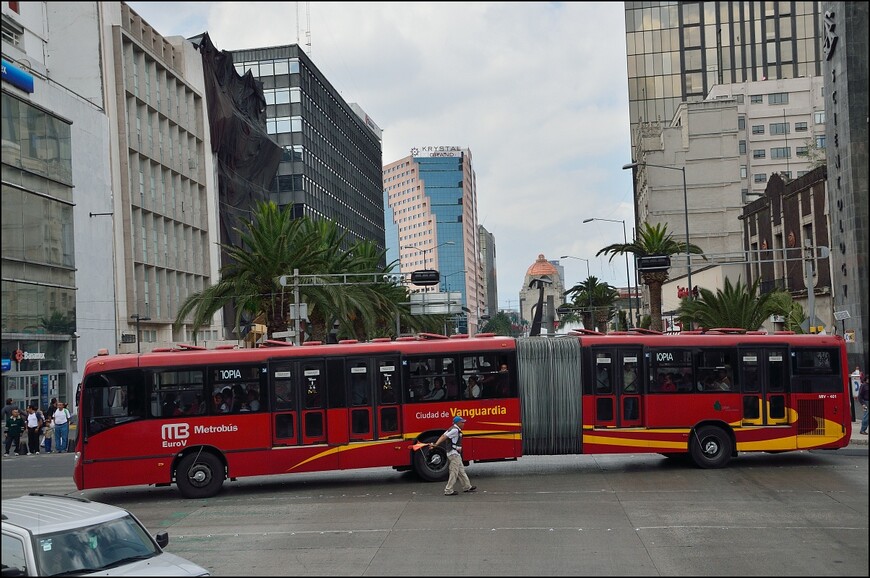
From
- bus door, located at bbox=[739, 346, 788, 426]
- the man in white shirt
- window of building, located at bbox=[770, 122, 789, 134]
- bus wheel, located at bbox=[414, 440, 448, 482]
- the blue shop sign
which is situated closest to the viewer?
the blue shop sign

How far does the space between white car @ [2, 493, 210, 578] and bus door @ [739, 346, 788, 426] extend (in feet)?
49.4

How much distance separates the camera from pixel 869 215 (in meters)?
6.62

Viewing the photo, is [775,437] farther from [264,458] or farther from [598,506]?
[264,458]

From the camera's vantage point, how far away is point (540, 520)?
52.4 ft

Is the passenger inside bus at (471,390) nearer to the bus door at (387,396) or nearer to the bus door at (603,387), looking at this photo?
the bus door at (387,396)

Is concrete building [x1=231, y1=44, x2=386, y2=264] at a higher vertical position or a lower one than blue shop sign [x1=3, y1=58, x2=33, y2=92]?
higher

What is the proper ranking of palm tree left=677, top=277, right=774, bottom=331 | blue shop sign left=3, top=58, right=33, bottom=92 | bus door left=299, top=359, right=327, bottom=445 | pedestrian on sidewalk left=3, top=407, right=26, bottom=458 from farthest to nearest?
palm tree left=677, top=277, right=774, bottom=331 → pedestrian on sidewalk left=3, top=407, right=26, bottom=458 → bus door left=299, top=359, right=327, bottom=445 → blue shop sign left=3, top=58, right=33, bottom=92

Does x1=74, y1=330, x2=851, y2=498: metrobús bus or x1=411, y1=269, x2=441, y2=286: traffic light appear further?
x1=411, y1=269, x2=441, y2=286: traffic light

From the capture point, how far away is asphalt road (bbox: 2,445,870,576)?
12.6 meters

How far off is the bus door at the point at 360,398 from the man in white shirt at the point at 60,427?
17.4m

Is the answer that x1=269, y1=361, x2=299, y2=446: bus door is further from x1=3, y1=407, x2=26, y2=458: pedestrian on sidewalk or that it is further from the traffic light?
the traffic light

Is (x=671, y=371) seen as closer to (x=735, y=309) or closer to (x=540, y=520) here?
(x=540, y=520)

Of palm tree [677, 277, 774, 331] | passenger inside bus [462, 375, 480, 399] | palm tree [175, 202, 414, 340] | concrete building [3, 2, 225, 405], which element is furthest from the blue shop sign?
palm tree [677, 277, 774, 331]

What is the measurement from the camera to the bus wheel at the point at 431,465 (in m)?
21.0
